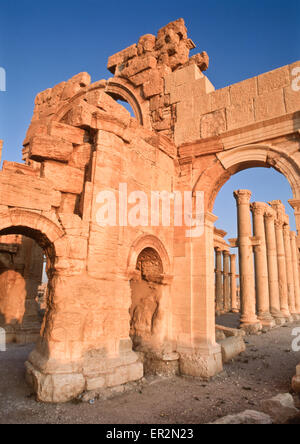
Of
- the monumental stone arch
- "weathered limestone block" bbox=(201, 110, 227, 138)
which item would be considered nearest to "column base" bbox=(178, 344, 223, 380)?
the monumental stone arch

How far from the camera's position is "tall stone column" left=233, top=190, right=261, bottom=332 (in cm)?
1352

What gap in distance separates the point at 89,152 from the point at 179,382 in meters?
4.72

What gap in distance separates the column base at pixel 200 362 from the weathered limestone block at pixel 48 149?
463 cm

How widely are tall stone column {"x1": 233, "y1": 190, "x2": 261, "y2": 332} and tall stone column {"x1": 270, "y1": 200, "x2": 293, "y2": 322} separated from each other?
16.0ft

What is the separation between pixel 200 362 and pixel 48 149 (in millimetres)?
5058

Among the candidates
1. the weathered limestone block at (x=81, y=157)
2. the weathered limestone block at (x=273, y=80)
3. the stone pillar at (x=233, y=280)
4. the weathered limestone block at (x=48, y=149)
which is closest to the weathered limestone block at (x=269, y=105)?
the weathered limestone block at (x=273, y=80)

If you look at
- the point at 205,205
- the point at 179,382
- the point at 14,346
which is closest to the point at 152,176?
the point at 205,205

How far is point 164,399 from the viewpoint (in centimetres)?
466

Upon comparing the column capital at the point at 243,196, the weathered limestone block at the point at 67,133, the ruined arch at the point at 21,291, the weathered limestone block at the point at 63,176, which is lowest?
the ruined arch at the point at 21,291

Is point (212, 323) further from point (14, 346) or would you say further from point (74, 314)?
point (14, 346)

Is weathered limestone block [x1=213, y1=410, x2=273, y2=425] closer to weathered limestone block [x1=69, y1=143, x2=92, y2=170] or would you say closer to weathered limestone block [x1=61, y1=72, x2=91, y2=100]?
weathered limestone block [x1=69, y1=143, x2=92, y2=170]

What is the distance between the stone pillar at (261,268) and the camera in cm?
1529

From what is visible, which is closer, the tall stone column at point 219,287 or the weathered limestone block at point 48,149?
the weathered limestone block at point 48,149

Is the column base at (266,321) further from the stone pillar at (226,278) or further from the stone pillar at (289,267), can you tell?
the stone pillar at (226,278)
